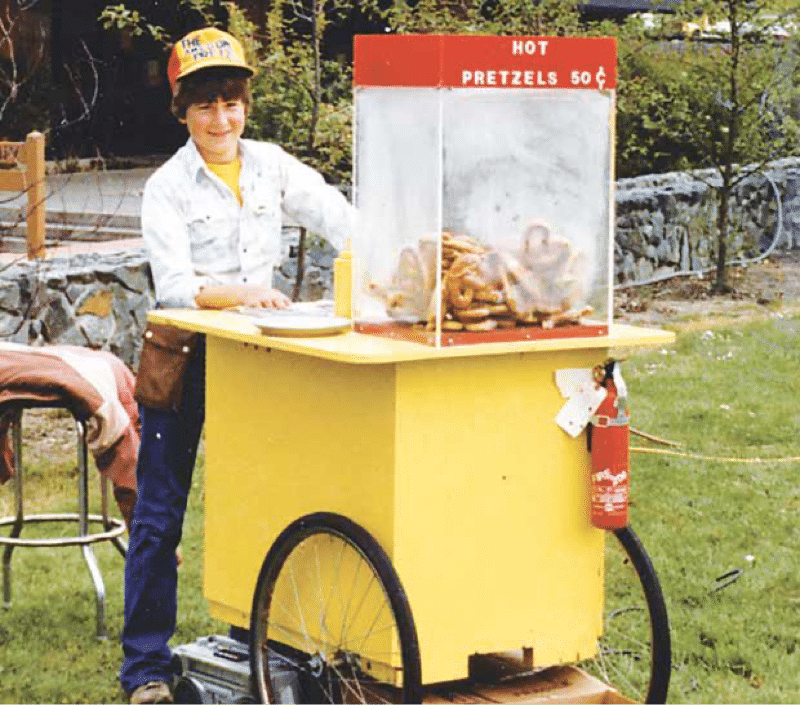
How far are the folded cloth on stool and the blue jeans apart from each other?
0.92 meters

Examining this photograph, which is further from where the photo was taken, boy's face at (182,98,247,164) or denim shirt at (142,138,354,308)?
boy's face at (182,98,247,164)

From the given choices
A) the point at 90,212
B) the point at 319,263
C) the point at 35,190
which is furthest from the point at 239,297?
the point at 90,212

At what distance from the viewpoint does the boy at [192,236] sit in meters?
4.88

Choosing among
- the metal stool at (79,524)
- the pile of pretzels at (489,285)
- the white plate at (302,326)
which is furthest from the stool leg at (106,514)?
the pile of pretzels at (489,285)

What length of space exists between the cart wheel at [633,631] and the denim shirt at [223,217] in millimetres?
1242

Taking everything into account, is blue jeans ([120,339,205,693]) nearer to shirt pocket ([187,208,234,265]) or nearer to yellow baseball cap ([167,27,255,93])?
shirt pocket ([187,208,234,265])

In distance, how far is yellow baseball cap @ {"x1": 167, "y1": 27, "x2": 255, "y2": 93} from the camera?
4.91 metres

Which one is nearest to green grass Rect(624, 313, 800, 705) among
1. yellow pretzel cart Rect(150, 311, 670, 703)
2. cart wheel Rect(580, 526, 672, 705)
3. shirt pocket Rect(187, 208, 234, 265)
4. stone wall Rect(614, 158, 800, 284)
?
cart wheel Rect(580, 526, 672, 705)

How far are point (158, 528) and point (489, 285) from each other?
4.33 ft

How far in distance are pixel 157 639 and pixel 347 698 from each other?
833 millimetres

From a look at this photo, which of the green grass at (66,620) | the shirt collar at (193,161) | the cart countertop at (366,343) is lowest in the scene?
the green grass at (66,620)

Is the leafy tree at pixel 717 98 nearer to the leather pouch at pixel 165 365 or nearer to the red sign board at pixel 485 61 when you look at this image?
the leather pouch at pixel 165 365

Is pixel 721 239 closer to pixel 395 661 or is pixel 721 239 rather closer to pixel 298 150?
pixel 298 150

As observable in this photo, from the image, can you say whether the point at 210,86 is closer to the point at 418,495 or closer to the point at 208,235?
the point at 208,235
